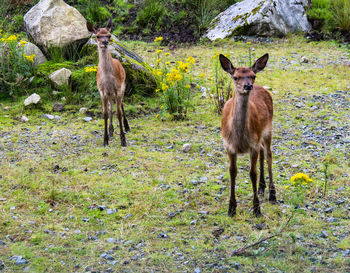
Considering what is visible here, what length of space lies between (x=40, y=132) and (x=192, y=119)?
2846 millimetres

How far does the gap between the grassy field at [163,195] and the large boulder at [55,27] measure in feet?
6.40

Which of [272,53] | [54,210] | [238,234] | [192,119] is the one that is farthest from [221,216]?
[272,53]

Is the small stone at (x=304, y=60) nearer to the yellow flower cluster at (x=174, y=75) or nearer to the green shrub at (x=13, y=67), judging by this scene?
the yellow flower cluster at (x=174, y=75)

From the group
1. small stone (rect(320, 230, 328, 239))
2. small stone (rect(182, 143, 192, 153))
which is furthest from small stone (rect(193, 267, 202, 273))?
small stone (rect(182, 143, 192, 153))

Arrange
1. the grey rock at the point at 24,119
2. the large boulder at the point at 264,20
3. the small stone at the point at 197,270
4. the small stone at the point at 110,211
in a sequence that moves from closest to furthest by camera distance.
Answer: the small stone at the point at 197,270
the small stone at the point at 110,211
the grey rock at the point at 24,119
the large boulder at the point at 264,20

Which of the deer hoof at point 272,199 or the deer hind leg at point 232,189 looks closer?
the deer hind leg at point 232,189

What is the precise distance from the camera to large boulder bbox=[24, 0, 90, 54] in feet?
33.1

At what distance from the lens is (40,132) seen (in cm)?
772

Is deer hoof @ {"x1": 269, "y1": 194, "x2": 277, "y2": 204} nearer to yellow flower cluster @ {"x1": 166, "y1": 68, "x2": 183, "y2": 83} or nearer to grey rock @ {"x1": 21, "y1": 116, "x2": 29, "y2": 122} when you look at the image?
yellow flower cluster @ {"x1": 166, "y1": 68, "x2": 183, "y2": 83}

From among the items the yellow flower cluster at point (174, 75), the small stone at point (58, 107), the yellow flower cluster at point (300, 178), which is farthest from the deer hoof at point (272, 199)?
the small stone at point (58, 107)

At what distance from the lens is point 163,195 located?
5453 millimetres

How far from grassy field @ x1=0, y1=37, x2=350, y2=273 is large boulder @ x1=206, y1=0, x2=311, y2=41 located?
456 cm

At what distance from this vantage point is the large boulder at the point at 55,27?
33.1ft

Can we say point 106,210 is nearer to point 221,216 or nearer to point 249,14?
point 221,216
